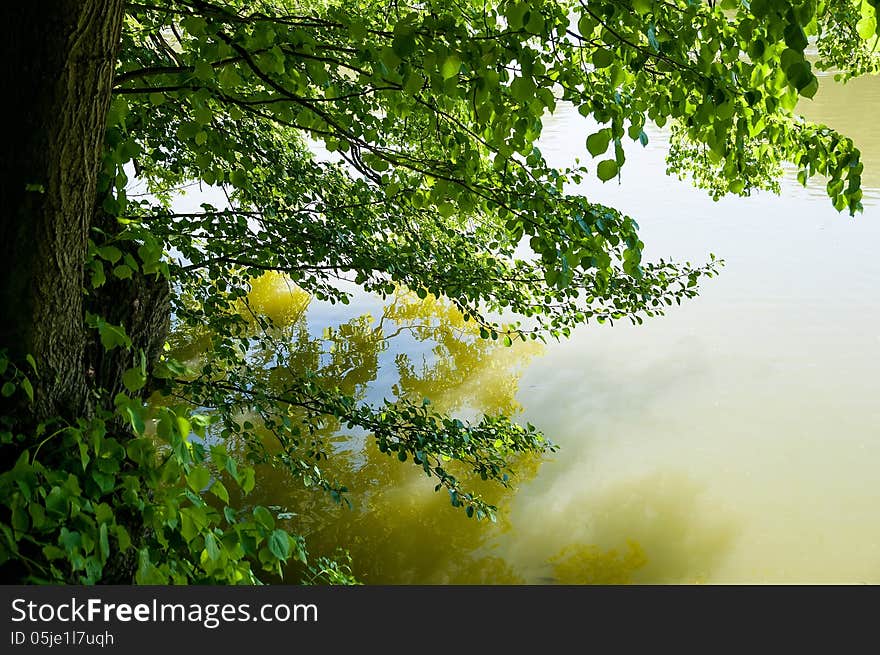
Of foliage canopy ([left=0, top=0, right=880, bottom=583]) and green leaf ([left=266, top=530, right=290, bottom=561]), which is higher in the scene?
foliage canopy ([left=0, top=0, right=880, bottom=583])

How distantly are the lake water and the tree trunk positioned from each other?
663 centimetres

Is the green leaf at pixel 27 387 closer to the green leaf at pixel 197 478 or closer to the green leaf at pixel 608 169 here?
the green leaf at pixel 197 478

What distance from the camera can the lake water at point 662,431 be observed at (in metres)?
8.79

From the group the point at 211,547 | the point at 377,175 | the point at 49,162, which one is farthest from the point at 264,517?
the point at 377,175

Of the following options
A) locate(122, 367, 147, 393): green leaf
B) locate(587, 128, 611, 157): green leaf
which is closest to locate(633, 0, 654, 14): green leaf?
locate(587, 128, 611, 157): green leaf

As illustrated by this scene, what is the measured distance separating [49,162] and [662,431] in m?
10.2

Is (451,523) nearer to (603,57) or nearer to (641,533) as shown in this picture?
(641,533)

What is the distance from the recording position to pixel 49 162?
2240 mm

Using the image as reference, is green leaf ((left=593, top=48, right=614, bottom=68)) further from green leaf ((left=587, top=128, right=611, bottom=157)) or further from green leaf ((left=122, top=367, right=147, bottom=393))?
green leaf ((left=122, top=367, right=147, bottom=393))

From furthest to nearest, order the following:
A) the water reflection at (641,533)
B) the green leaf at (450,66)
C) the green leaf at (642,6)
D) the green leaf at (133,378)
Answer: the water reflection at (641,533)
the green leaf at (450,66)
the green leaf at (642,6)
the green leaf at (133,378)

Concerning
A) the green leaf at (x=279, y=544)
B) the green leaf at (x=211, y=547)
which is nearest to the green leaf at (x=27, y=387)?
the green leaf at (x=211, y=547)

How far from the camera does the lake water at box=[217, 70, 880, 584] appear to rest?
28.8ft

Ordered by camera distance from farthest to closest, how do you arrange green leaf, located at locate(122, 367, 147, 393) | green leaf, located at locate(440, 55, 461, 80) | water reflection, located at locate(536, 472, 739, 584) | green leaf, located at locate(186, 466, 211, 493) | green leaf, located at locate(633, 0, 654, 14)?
water reflection, located at locate(536, 472, 739, 584) < green leaf, located at locate(440, 55, 461, 80) < green leaf, located at locate(633, 0, 654, 14) < green leaf, located at locate(122, 367, 147, 393) < green leaf, located at locate(186, 466, 211, 493)

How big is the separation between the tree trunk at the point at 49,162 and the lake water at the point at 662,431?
6626mm
